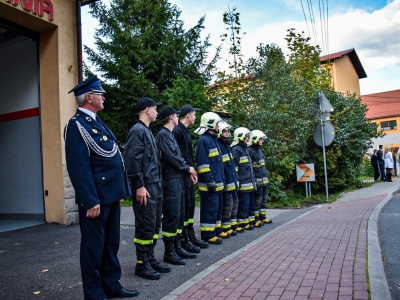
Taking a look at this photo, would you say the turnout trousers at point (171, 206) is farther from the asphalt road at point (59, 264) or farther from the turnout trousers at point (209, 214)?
the turnout trousers at point (209, 214)

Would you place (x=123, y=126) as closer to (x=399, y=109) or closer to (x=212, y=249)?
(x=212, y=249)

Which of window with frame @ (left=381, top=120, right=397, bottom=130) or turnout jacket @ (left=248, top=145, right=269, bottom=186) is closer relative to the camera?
turnout jacket @ (left=248, top=145, right=269, bottom=186)

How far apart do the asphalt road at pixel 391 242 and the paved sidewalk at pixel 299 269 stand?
24 centimetres

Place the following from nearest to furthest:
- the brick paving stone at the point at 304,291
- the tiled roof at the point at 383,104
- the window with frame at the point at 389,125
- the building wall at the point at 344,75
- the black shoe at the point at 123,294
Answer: the brick paving stone at the point at 304,291, the black shoe at the point at 123,294, the building wall at the point at 344,75, the window with frame at the point at 389,125, the tiled roof at the point at 383,104

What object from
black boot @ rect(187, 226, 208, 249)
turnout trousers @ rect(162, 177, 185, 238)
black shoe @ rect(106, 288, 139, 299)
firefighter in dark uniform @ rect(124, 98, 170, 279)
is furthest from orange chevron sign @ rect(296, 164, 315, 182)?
black shoe @ rect(106, 288, 139, 299)

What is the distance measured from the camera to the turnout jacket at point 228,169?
7.40 metres

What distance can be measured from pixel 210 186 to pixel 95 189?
3.27 m

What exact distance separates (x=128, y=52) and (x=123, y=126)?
2907 mm

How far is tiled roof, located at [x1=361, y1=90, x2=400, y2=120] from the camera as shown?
4875cm

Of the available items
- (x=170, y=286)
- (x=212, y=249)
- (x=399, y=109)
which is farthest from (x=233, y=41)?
(x=399, y=109)

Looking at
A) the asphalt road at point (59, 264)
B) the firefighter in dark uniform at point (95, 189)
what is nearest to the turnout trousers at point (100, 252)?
the firefighter in dark uniform at point (95, 189)

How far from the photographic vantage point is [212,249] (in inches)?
253

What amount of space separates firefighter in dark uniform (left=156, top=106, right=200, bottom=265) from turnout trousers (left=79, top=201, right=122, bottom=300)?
1.47 meters

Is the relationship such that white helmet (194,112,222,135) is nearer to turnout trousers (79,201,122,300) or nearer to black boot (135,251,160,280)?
black boot (135,251,160,280)
